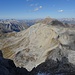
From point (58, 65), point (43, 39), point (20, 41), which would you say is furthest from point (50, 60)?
point (20, 41)

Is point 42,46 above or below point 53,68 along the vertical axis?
above

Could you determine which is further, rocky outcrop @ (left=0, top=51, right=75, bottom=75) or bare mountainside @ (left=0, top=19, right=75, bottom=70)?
bare mountainside @ (left=0, top=19, right=75, bottom=70)

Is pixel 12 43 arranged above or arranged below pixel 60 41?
below

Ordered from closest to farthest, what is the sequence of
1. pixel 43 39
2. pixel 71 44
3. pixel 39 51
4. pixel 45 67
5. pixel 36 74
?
pixel 36 74
pixel 45 67
pixel 71 44
pixel 39 51
pixel 43 39

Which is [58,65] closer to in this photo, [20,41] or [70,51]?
[70,51]

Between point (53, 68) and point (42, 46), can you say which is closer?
point (53, 68)

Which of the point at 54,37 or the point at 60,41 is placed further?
the point at 54,37

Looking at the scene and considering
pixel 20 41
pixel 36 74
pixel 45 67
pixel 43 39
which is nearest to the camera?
pixel 36 74

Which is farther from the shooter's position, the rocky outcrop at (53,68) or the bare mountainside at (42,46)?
the bare mountainside at (42,46)
